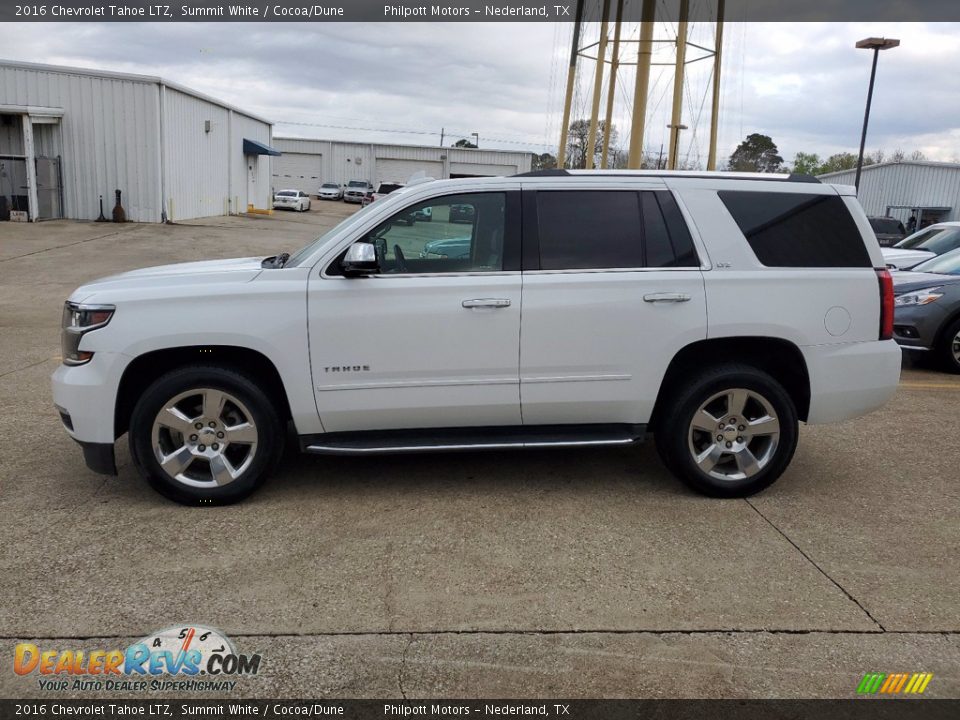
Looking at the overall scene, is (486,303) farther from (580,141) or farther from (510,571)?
(580,141)

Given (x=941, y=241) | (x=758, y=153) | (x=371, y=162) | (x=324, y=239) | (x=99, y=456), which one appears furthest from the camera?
(x=758, y=153)

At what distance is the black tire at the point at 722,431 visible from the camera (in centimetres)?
473

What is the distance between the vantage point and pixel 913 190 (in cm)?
3962

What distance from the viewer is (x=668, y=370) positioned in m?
4.85

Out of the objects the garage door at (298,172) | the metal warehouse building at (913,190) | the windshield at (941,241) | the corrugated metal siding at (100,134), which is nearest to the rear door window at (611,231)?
the windshield at (941,241)

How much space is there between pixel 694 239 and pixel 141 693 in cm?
372

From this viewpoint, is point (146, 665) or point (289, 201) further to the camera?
point (289, 201)

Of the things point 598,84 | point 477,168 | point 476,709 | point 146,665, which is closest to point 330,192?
point 477,168

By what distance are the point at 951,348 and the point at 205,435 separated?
8.00 m

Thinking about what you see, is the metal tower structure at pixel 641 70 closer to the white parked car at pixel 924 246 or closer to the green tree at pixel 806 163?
the white parked car at pixel 924 246

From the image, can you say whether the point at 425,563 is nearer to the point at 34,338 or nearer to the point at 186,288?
the point at 186,288

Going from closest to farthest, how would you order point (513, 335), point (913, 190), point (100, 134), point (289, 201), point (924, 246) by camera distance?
point (513, 335) < point (924, 246) < point (100, 134) < point (913, 190) < point (289, 201)

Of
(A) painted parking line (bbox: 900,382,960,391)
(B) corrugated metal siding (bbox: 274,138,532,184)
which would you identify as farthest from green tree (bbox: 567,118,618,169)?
(B) corrugated metal siding (bbox: 274,138,532,184)

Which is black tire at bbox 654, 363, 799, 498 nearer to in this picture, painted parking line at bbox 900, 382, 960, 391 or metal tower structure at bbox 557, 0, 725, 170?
painted parking line at bbox 900, 382, 960, 391
